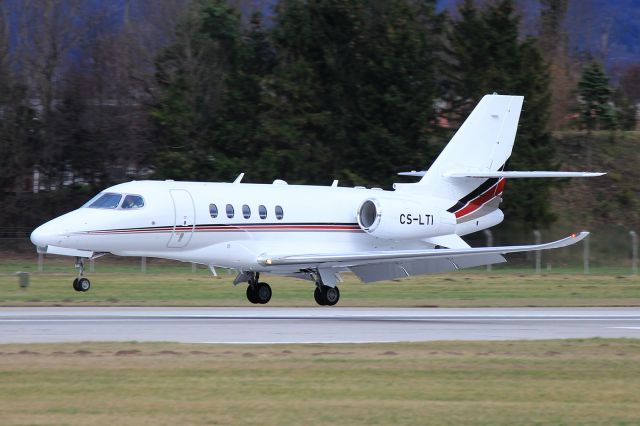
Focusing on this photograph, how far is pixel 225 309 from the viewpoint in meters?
25.6

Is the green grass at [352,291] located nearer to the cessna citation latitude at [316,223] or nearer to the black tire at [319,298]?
the black tire at [319,298]

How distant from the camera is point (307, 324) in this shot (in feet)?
70.4

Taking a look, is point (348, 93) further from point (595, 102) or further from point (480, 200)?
point (480, 200)

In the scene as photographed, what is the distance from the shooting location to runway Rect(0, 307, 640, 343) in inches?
731

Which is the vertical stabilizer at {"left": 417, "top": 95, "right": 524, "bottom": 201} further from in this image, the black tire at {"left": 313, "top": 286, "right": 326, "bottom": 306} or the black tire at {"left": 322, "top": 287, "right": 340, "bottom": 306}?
the black tire at {"left": 313, "top": 286, "right": 326, "bottom": 306}

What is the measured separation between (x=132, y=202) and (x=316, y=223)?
4.80 m

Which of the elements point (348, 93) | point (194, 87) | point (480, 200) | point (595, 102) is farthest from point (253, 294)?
point (595, 102)

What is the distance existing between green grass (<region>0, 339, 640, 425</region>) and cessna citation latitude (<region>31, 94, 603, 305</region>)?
7138 mm

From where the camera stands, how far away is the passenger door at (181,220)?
2488 centimetres

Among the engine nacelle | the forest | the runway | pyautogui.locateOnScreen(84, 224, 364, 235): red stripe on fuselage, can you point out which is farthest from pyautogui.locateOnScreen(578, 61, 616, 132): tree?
the runway

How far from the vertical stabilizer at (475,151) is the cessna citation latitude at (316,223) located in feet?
0.08

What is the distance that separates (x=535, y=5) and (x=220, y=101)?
10256 centimetres

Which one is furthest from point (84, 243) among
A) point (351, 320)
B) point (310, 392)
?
point (310, 392)

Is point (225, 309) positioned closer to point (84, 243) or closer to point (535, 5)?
point (84, 243)
